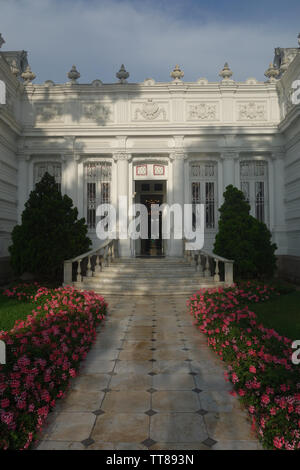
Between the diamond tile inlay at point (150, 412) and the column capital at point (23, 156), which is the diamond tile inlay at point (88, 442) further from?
the column capital at point (23, 156)

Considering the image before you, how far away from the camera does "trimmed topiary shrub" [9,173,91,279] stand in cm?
1060

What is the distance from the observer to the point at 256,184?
14922 mm

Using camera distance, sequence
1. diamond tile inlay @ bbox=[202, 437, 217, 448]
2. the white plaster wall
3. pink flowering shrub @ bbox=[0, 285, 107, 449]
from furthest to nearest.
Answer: the white plaster wall, pink flowering shrub @ bbox=[0, 285, 107, 449], diamond tile inlay @ bbox=[202, 437, 217, 448]

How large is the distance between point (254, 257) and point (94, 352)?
24.0 ft

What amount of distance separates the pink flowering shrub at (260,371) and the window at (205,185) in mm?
8575

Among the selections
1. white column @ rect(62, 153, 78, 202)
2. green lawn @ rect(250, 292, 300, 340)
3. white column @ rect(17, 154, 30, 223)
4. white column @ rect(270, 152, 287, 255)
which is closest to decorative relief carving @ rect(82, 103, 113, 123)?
white column @ rect(62, 153, 78, 202)

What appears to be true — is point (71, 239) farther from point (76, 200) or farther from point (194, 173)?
point (194, 173)

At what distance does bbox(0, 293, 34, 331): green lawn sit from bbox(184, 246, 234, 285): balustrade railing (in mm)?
5885

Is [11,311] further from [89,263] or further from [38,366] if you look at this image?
[38,366]

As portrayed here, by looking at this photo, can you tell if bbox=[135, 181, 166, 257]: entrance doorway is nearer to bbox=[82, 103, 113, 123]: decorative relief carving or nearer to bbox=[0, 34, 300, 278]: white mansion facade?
bbox=[0, 34, 300, 278]: white mansion facade

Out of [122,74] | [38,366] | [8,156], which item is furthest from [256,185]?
Answer: [38,366]

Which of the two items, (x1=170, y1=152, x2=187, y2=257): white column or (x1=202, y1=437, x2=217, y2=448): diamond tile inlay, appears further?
(x1=170, y1=152, x2=187, y2=257): white column

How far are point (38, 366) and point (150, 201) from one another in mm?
14178

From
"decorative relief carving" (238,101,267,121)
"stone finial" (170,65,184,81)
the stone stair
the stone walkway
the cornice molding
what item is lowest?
the stone walkway
